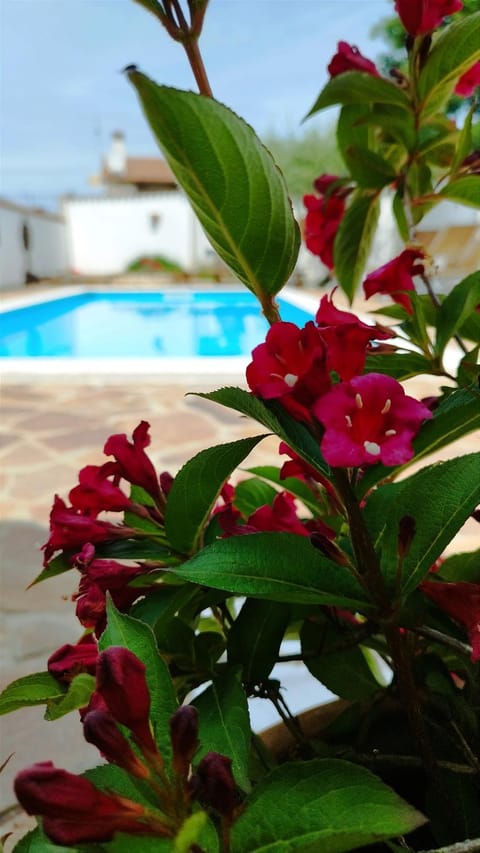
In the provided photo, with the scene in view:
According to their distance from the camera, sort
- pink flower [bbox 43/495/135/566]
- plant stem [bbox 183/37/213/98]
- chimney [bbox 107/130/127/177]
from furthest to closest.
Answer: chimney [bbox 107/130/127/177], pink flower [bbox 43/495/135/566], plant stem [bbox 183/37/213/98]

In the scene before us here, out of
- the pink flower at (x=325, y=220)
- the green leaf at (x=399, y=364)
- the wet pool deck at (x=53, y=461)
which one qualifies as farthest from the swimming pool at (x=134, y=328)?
the green leaf at (x=399, y=364)

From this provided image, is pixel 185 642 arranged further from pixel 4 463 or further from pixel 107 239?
pixel 107 239

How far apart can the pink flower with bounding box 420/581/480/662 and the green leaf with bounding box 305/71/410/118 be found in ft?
1.17

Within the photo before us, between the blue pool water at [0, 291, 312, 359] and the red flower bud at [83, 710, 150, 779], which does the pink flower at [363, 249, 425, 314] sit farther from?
the blue pool water at [0, 291, 312, 359]

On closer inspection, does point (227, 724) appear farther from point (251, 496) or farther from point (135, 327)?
point (135, 327)

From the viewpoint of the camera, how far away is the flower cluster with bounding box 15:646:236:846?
0.22 meters

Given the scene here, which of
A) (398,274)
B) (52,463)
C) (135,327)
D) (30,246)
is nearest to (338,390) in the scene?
(398,274)

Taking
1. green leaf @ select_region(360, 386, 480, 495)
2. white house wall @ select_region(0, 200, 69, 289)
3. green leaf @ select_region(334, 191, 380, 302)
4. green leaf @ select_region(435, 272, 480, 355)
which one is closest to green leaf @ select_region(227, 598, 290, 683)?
green leaf @ select_region(360, 386, 480, 495)

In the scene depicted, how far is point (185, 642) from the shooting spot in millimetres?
422

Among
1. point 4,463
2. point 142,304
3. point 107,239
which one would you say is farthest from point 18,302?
point 107,239

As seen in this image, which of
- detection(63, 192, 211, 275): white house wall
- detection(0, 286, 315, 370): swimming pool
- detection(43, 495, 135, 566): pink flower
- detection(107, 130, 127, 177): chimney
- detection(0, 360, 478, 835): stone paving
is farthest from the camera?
detection(107, 130, 127, 177): chimney

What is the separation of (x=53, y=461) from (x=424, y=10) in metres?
2.57

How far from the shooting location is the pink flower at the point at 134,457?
1.56 ft

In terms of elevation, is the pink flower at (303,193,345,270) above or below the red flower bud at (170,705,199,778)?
above
